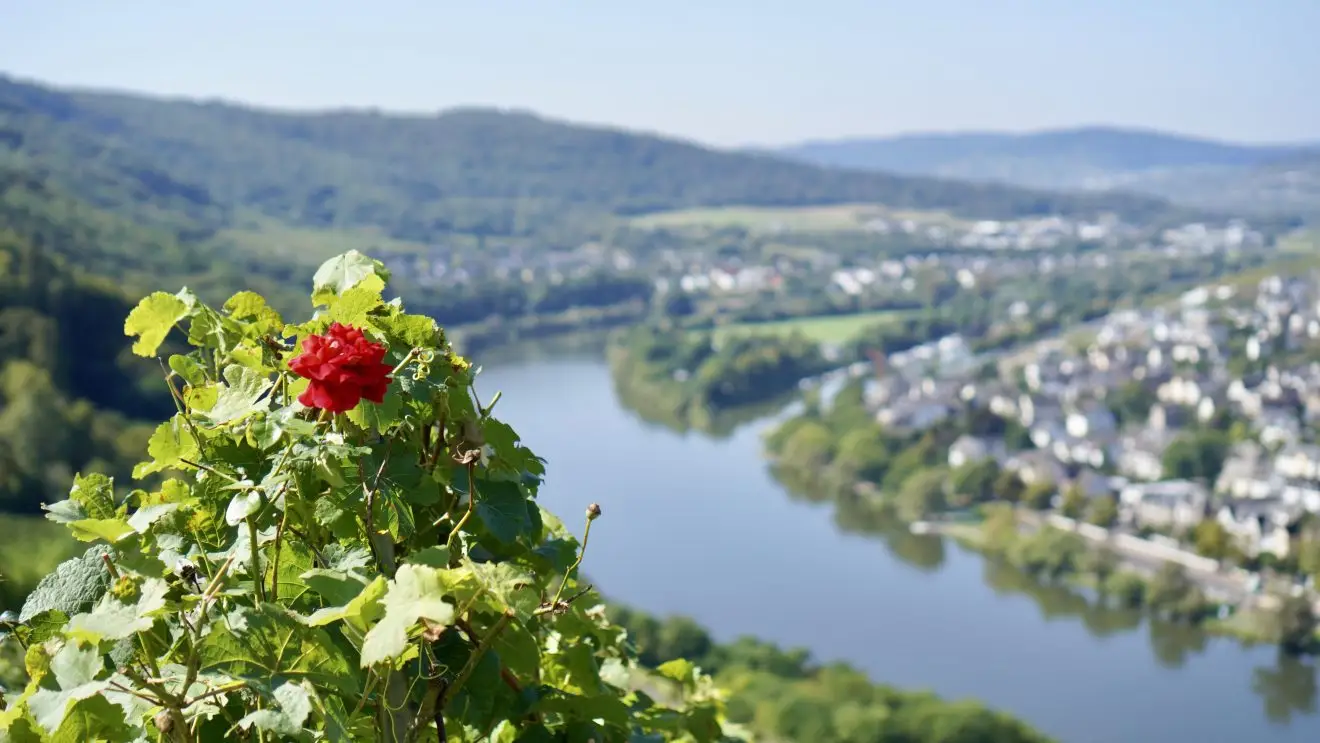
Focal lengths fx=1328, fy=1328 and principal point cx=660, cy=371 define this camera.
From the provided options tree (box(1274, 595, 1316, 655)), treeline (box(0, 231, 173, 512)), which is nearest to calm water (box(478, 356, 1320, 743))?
tree (box(1274, 595, 1316, 655))

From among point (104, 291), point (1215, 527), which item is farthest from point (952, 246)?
point (104, 291)

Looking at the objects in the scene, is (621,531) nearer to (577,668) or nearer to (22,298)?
(22,298)

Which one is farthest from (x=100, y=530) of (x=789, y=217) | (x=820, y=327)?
(x=789, y=217)

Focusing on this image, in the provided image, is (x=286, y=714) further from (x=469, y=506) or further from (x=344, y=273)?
(x=344, y=273)

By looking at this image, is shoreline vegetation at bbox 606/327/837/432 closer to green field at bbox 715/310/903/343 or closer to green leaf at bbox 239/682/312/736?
green field at bbox 715/310/903/343

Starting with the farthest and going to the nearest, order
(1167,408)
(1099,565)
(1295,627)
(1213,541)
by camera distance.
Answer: (1167,408)
(1213,541)
(1099,565)
(1295,627)

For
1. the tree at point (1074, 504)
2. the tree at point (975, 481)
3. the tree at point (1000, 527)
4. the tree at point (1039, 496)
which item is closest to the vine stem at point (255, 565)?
the tree at point (1000, 527)
